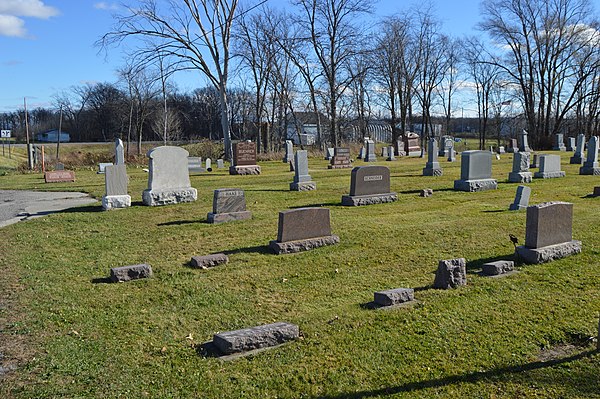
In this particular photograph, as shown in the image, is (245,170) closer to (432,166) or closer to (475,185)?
(432,166)

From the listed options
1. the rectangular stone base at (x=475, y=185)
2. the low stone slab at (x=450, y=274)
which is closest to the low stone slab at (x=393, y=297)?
the low stone slab at (x=450, y=274)

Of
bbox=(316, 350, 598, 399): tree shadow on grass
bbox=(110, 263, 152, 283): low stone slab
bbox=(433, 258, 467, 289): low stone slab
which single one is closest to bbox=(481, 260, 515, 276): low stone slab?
bbox=(433, 258, 467, 289): low stone slab

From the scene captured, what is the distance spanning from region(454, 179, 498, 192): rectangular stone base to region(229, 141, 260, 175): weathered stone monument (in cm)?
1146

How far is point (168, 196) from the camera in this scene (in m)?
14.7

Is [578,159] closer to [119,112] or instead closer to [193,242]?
[193,242]

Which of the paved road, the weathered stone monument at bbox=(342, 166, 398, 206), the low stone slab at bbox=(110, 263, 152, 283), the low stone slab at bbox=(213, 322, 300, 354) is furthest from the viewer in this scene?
the weathered stone monument at bbox=(342, 166, 398, 206)

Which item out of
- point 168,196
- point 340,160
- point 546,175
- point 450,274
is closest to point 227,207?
point 168,196

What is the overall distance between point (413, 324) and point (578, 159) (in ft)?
77.9

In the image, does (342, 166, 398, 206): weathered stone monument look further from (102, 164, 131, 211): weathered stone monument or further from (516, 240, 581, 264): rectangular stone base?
(516, 240, 581, 264): rectangular stone base

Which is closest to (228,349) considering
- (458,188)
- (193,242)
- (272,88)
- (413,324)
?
(413,324)

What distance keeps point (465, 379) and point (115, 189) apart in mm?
11893

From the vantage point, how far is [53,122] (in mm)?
100750

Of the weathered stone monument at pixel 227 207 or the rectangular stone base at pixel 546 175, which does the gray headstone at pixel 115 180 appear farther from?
the rectangular stone base at pixel 546 175

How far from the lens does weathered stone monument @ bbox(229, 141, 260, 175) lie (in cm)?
2500
